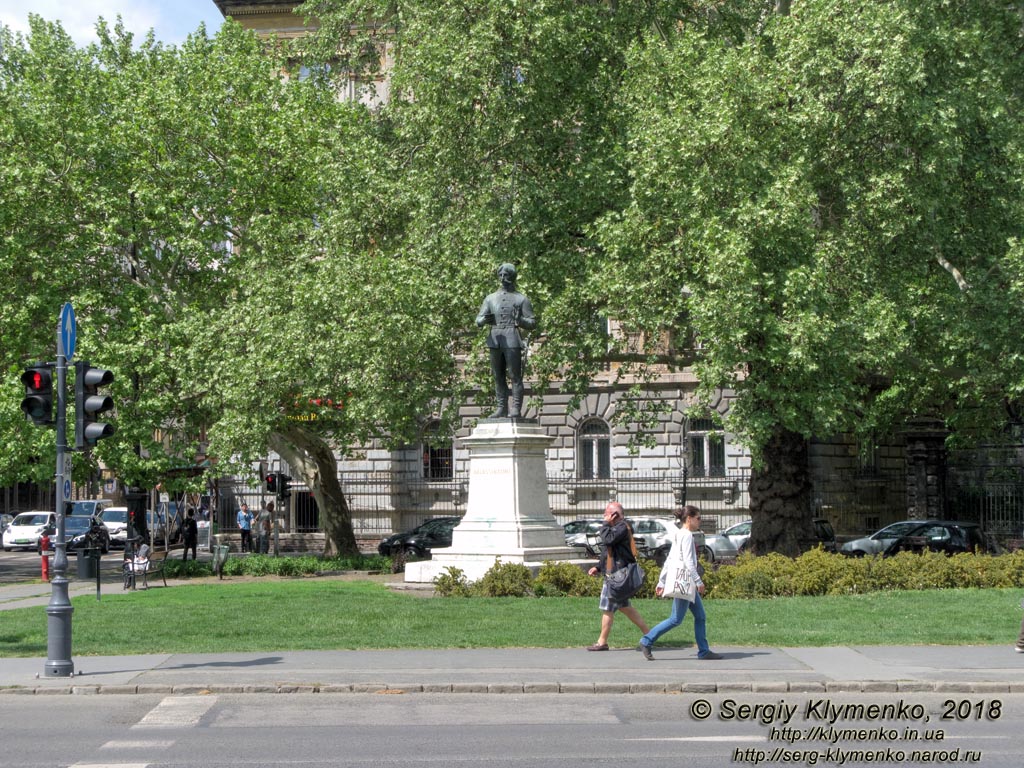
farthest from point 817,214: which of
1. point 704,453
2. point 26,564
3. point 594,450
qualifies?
point 26,564

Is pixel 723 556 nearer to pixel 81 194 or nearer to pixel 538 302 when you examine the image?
pixel 538 302

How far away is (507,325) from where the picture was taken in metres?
21.6

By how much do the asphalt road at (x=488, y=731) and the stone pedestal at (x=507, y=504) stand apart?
862 centimetres

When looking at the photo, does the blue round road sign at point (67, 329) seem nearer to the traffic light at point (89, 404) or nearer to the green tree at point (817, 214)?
the traffic light at point (89, 404)

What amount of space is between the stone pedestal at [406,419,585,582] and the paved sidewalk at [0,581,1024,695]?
19.6 ft

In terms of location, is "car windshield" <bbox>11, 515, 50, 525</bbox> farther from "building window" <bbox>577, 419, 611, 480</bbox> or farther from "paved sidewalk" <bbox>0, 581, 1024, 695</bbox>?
"paved sidewalk" <bbox>0, 581, 1024, 695</bbox>

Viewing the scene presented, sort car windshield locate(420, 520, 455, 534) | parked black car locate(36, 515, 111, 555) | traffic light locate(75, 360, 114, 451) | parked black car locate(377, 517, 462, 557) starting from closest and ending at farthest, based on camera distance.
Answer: traffic light locate(75, 360, 114, 451) → parked black car locate(377, 517, 462, 557) → car windshield locate(420, 520, 455, 534) → parked black car locate(36, 515, 111, 555)

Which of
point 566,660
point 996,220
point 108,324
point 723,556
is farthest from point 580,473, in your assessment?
point 566,660

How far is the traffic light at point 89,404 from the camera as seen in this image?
13.7 m

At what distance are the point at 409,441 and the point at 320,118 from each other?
31.4ft

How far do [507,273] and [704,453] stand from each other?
23.4 metres

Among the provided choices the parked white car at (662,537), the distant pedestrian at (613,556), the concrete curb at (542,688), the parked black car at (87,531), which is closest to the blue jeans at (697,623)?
the distant pedestrian at (613,556)

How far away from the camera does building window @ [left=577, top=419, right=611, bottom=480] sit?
44469mm

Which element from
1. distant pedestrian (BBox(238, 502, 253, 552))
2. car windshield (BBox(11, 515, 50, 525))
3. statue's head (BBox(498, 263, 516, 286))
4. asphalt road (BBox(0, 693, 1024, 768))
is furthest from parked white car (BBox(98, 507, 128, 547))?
asphalt road (BBox(0, 693, 1024, 768))
